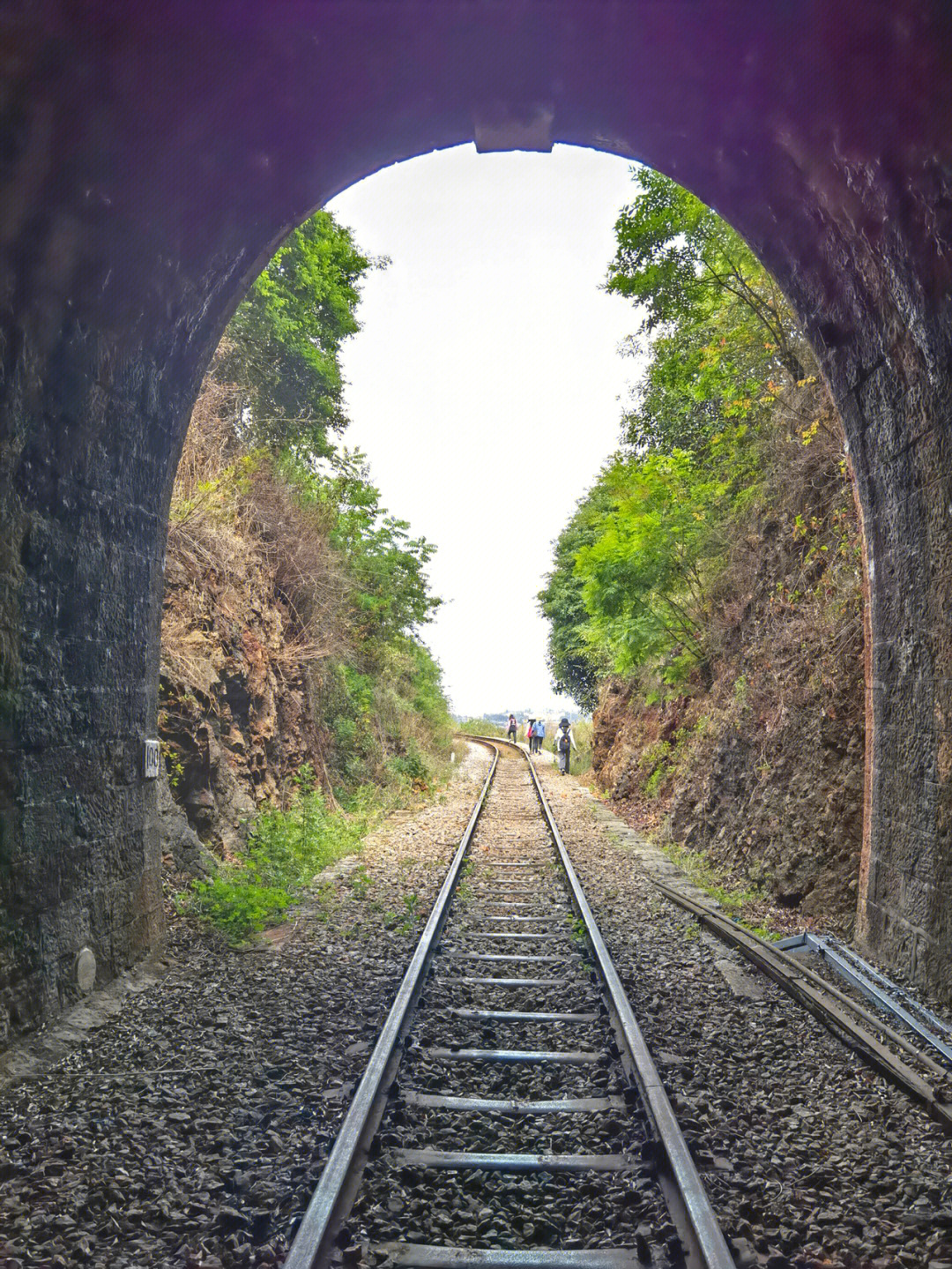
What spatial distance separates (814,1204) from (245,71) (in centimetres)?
624

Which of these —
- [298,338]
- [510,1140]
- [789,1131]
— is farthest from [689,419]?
[510,1140]

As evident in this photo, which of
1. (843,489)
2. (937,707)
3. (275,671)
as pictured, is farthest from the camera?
(275,671)

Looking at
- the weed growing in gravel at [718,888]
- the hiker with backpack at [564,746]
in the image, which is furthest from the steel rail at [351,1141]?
the hiker with backpack at [564,746]

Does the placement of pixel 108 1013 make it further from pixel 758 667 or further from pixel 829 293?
pixel 758 667

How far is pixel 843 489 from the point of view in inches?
346

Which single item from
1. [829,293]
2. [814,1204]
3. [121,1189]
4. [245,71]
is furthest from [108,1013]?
[829,293]

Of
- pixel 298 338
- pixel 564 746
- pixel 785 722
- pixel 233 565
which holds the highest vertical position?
pixel 298 338

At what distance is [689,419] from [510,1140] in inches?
538

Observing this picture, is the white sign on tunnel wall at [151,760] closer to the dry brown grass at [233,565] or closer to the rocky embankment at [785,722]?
the dry brown grass at [233,565]

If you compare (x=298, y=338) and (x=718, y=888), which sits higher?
(x=298, y=338)

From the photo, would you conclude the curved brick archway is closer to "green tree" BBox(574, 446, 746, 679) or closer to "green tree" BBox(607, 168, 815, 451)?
"green tree" BBox(607, 168, 815, 451)

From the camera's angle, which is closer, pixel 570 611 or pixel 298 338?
pixel 298 338

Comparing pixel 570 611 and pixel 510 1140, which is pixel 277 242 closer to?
pixel 510 1140

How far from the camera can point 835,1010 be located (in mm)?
4691
